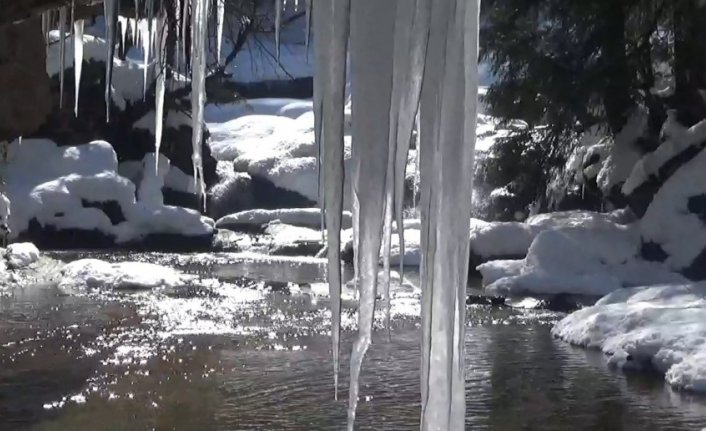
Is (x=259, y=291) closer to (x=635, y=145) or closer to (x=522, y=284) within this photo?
(x=522, y=284)

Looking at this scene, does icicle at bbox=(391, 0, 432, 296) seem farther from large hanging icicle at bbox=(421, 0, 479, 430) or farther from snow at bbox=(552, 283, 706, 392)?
snow at bbox=(552, 283, 706, 392)

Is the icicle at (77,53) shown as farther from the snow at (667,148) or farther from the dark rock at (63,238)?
the dark rock at (63,238)

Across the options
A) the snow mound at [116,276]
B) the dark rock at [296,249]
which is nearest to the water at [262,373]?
the snow mound at [116,276]

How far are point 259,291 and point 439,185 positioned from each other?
8937mm

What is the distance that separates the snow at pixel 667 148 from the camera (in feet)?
41.2

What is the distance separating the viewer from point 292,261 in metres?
13.0

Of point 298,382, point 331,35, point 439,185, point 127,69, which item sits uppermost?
point 127,69

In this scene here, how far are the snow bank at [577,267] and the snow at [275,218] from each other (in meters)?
5.93

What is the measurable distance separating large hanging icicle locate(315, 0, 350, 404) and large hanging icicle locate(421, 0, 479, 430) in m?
0.13

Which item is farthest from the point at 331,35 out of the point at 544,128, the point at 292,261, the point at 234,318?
the point at 544,128

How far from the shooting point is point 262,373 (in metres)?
7.01

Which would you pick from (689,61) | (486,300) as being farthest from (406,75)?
(689,61)

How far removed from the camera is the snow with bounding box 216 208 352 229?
56.2ft

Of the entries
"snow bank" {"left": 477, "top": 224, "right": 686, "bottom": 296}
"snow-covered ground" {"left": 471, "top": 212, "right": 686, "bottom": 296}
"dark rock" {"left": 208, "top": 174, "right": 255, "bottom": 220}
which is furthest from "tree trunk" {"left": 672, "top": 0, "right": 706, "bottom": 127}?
"dark rock" {"left": 208, "top": 174, "right": 255, "bottom": 220}
